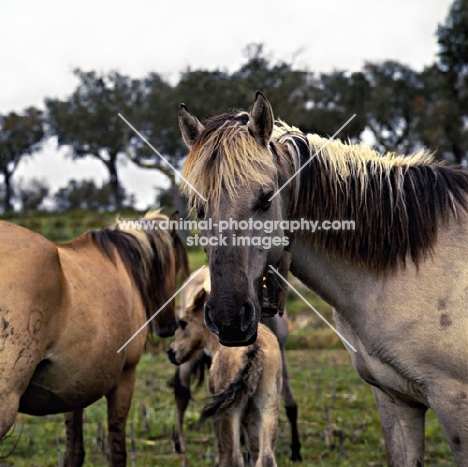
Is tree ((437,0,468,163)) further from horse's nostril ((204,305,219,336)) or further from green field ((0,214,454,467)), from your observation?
Answer: horse's nostril ((204,305,219,336))

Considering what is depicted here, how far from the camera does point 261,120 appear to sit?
323 centimetres

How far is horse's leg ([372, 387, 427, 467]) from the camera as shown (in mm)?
3777

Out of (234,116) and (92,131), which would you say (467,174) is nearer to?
(234,116)

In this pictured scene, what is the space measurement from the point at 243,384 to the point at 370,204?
6.47 feet

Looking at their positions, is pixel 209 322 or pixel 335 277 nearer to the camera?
pixel 209 322

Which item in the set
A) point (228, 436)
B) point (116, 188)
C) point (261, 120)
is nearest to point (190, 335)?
point (228, 436)

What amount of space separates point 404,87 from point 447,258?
3334 centimetres

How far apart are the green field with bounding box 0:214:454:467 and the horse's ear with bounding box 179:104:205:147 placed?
223 centimetres

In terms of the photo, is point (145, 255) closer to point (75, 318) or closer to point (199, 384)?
point (75, 318)

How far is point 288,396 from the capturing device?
23.9 ft

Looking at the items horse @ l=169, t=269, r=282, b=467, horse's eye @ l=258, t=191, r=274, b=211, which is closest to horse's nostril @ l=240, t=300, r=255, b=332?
horse's eye @ l=258, t=191, r=274, b=211

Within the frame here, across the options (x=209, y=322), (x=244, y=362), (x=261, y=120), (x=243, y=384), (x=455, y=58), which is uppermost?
(x=455, y=58)

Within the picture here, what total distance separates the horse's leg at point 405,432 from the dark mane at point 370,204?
2.81 ft

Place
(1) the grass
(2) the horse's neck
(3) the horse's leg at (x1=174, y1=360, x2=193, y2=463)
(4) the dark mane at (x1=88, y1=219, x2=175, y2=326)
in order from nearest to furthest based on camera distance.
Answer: (2) the horse's neck
(4) the dark mane at (x1=88, y1=219, x2=175, y2=326)
(1) the grass
(3) the horse's leg at (x1=174, y1=360, x2=193, y2=463)
